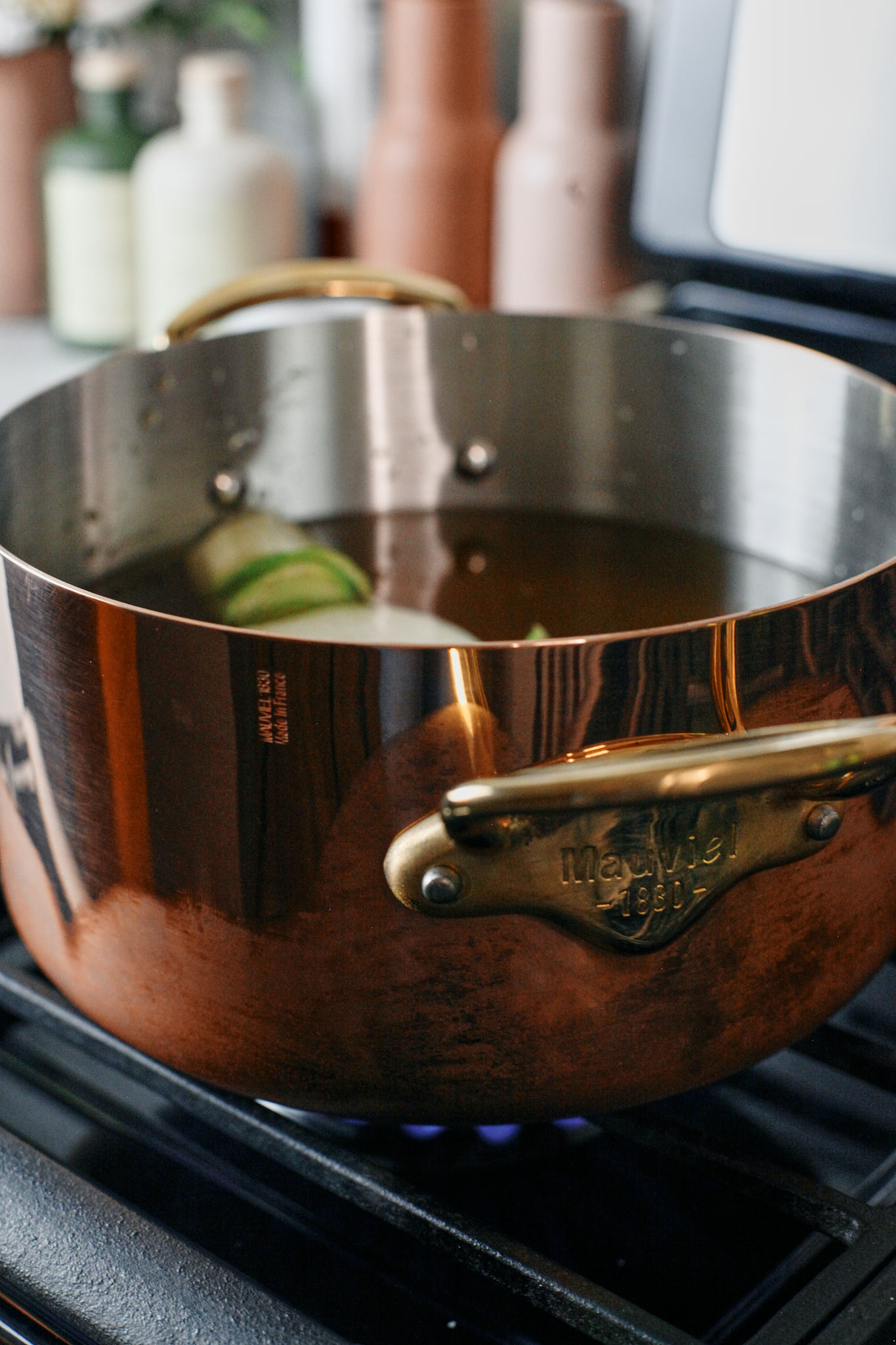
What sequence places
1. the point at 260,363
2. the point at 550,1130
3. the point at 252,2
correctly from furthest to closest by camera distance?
the point at 252,2, the point at 260,363, the point at 550,1130

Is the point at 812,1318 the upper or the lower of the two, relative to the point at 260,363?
lower

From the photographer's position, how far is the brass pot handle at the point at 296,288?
526mm

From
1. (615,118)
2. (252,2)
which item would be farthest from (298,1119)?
(252,2)

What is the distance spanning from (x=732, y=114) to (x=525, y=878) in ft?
1.55

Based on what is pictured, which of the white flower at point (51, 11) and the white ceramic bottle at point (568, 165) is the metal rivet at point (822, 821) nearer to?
the white ceramic bottle at point (568, 165)

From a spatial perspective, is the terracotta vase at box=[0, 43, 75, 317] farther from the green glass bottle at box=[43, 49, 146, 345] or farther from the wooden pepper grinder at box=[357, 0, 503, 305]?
the wooden pepper grinder at box=[357, 0, 503, 305]

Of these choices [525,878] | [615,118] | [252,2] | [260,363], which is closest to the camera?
[525,878]

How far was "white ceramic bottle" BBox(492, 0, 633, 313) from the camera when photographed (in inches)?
30.5

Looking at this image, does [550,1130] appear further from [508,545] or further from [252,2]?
[252,2]

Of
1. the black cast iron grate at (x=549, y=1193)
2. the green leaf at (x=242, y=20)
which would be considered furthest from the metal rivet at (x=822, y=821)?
the green leaf at (x=242, y=20)

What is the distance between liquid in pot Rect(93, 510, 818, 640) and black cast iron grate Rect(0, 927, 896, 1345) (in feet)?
0.54

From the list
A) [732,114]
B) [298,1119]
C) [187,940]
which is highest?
[732,114]

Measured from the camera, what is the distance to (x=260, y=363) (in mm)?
564

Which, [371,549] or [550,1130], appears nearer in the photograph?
[550,1130]
